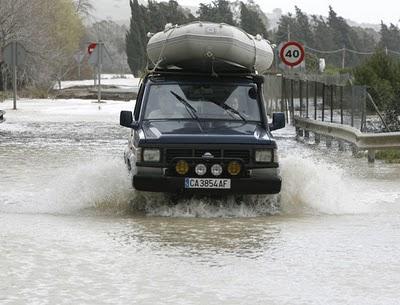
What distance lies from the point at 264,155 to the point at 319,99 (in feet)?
105

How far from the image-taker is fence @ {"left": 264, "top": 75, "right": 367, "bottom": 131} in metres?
26.1

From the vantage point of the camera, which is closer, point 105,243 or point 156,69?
point 105,243

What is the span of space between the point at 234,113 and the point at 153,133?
4.31 ft

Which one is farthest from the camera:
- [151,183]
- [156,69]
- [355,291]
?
[156,69]

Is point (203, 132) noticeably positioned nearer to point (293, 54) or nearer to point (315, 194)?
point (315, 194)

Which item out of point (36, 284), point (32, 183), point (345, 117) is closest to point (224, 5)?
point (345, 117)

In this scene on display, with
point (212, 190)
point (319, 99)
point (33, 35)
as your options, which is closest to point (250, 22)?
point (33, 35)

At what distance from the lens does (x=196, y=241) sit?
10.1 metres

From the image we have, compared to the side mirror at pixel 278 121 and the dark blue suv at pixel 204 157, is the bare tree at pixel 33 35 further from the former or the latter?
the dark blue suv at pixel 204 157

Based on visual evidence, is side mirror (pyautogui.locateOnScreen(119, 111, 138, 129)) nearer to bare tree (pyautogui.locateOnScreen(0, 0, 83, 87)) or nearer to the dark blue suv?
the dark blue suv

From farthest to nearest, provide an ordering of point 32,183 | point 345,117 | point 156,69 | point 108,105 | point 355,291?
1. point 108,105
2. point 345,117
3. point 32,183
4. point 156,69
5. point 355,291

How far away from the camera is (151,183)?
39.1 ft

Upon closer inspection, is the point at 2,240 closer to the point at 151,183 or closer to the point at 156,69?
the point at 151,183

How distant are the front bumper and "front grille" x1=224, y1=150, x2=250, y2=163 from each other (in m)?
0.24
